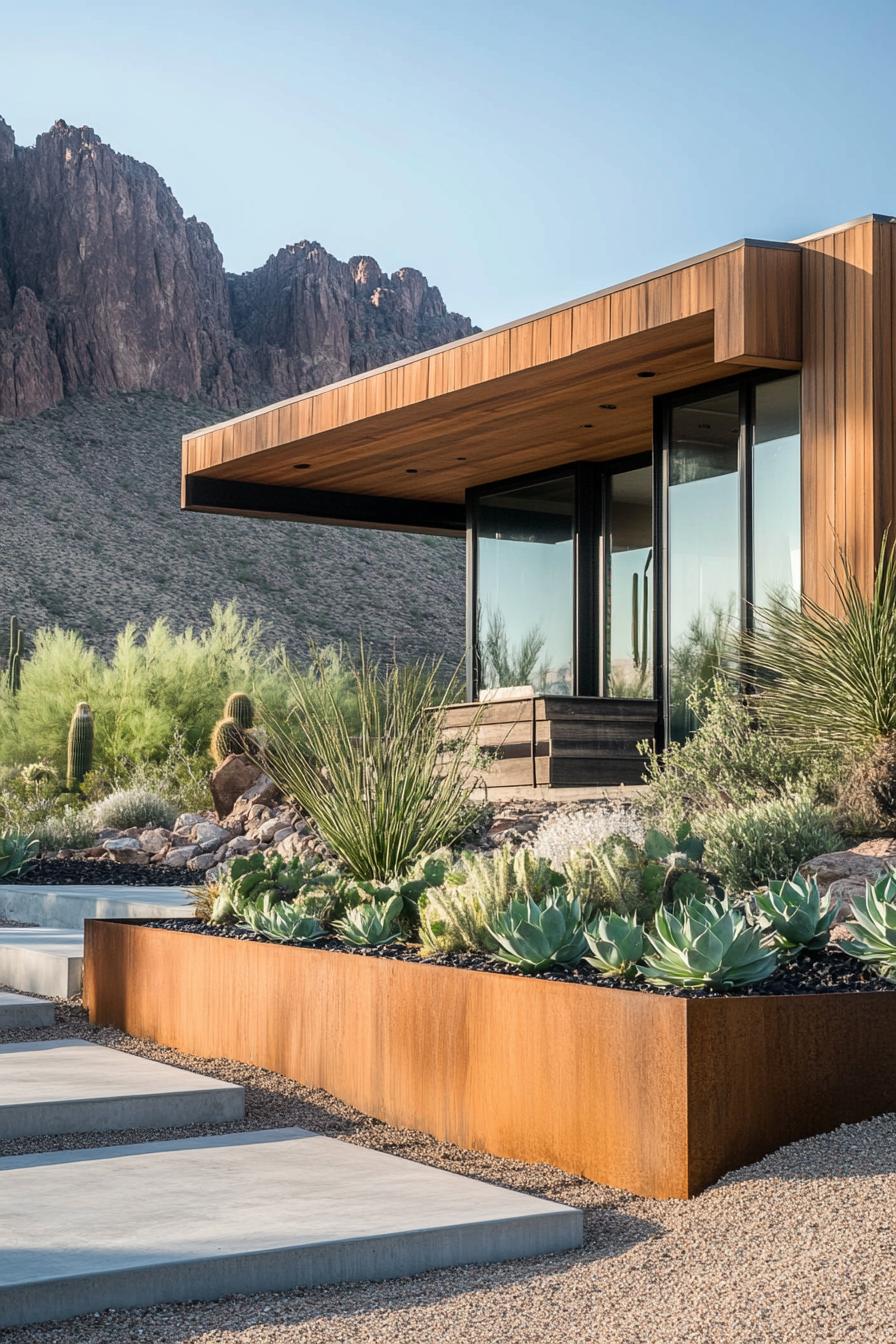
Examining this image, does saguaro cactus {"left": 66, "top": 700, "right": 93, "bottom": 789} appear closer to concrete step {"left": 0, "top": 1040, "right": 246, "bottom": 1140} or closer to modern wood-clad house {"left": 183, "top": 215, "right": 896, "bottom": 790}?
modern wood-clad house {"left": 183, "top": 215, "right": 896, "bottom": 790}

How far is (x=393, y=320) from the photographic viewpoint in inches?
2445

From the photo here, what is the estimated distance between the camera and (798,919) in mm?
3988

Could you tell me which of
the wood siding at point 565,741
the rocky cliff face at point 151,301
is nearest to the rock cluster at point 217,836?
the wood siding at point 565,741

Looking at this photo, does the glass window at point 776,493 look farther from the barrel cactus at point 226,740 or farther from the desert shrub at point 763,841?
the barrel cactus at point 226,740

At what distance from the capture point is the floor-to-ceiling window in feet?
27.6

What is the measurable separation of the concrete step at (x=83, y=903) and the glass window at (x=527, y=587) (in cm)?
461

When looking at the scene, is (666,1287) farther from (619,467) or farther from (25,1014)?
(619,467)

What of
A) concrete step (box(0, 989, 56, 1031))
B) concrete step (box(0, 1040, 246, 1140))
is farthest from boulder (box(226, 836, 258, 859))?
concrete step (box(0, 1040, 246, 1140))

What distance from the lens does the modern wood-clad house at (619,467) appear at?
748cm

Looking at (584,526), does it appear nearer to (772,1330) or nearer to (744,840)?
(744,840)

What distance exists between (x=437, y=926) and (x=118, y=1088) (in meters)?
0.98

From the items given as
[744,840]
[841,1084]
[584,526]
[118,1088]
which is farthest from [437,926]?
[584,526]

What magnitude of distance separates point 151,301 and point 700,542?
48422mm

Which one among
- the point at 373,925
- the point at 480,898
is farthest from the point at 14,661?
the point at 480,898
